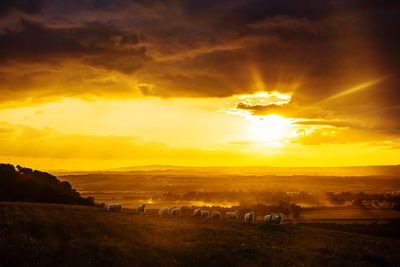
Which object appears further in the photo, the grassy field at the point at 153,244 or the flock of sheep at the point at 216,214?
the flock of sheep at the point at 216,214

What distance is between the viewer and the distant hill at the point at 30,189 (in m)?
57.7

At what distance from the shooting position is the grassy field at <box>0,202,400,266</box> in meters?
28.2

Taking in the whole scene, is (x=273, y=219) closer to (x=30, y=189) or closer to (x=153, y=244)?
(x=153, y=244)

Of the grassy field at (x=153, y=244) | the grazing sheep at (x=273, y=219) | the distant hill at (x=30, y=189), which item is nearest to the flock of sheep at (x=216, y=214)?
the grazing sheep at (x=273, y=219)

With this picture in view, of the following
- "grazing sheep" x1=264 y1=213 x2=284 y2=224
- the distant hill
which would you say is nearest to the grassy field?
"grazing sheep" x1=264 y1=213 x2=284 y2=224

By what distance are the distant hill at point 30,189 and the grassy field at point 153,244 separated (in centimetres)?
1882

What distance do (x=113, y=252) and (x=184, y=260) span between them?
475 cm

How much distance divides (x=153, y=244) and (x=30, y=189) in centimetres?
3318

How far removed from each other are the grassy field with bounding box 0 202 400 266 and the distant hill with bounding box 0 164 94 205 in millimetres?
18821

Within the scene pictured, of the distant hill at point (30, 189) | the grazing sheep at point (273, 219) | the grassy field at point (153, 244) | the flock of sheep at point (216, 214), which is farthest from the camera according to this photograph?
the distant hill at point (30, 189)

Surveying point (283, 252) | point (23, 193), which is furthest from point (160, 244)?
point (23, 193)

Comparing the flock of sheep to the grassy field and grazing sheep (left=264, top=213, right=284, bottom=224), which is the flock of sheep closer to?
grazing sheep (left=264, top=213, right=284, bottom=224)

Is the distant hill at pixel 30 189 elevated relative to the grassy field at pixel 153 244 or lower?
elevated

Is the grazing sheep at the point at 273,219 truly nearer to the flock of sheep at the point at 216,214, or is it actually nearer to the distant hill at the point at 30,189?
the flock of sheep at the point at 216,214
